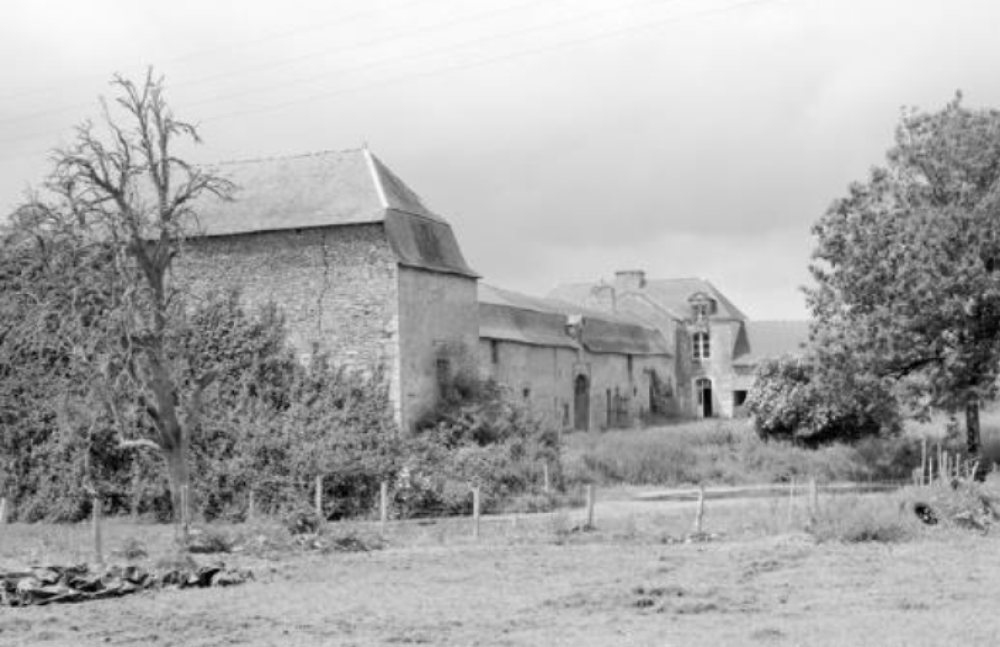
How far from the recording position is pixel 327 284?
1302 inches

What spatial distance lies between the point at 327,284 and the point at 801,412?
52.8 feet

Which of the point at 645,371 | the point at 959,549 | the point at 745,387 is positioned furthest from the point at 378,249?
the point at 745,387

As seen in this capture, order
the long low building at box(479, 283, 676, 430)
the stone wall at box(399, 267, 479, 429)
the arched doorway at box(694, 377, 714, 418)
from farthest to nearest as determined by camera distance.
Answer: the arched doorway at box(694, 377, 714, 418), the long low building at box(479, 283, 676, 430), the stone wall at box(399, 267, 479, 429)

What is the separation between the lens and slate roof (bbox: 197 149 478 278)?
3325 cm

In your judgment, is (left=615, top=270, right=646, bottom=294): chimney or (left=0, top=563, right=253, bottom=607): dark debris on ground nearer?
(left=0, top=563, right=253, bottom=607): dark debris on ground

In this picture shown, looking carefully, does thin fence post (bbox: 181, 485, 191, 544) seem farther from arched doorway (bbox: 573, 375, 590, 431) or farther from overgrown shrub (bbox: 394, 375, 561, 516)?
arched doorway (bbox: 573, 375, 590, 431)

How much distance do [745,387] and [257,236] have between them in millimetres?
38191

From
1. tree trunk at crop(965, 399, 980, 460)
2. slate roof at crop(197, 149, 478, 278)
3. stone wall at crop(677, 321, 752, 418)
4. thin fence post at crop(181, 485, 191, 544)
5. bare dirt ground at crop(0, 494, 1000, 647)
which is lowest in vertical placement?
bare dirt ground at crop(0, 494, 1000, 647)

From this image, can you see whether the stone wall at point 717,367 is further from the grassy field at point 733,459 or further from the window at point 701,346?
the grassy field at point 733,459

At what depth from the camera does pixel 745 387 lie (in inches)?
2623

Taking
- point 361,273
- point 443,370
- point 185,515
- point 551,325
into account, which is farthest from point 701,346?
point 185,515

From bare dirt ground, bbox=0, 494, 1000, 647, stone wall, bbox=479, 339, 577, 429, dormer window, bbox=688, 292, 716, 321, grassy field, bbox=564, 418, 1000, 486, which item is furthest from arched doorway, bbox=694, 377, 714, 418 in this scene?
bare dirt ground, bbox=0, 494, 1000, 647

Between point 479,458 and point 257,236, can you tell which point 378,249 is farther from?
point 479,458

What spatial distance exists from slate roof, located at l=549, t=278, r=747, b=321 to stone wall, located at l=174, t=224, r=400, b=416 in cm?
3522
